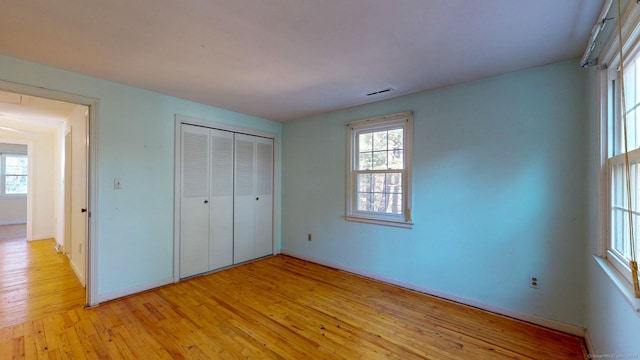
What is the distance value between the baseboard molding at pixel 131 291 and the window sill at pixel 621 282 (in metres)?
4.00

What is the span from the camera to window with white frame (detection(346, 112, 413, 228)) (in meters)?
3.26

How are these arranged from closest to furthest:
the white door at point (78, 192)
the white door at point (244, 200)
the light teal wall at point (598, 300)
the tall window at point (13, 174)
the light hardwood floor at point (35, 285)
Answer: the light teal wall at point (598, 300) → the light hardwood floor at point (35, 285) → the white door at point (78, 192) → the white door at point (244, 200) → the tall window at point (13, 174)

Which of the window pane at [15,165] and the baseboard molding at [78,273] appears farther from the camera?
the window pane at [15,165]

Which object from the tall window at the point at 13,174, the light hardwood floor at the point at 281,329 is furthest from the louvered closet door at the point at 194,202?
the tall window at the point at 13,174

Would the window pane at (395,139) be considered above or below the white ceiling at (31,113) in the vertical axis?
below

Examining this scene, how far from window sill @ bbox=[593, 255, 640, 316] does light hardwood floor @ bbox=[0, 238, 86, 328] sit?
14.0ft

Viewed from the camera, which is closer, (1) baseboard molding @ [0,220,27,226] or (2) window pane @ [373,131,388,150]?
(2) window pane @ [373,131,388,150]

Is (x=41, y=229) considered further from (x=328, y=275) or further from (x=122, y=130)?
(x=328, y=275)

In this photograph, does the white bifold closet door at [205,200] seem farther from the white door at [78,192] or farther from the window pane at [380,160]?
the window pane at [380,160]

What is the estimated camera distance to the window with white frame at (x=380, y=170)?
326 cm

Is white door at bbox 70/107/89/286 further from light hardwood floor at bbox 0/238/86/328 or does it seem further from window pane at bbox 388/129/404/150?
window pane at bbox 388/129/404/150

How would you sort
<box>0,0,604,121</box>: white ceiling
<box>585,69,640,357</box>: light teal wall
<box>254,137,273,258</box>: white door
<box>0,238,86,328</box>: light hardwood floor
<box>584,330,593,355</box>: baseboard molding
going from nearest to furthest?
<box>585,69,640,357</box>: light teal wall, <box>0,0,604,121</box>: white ceiling, <box>584,330,593,355</box>: baseboard molding, <box>0,238,86,328</box>: light hardwood floor, <box>254,137,273,258</box>: white door

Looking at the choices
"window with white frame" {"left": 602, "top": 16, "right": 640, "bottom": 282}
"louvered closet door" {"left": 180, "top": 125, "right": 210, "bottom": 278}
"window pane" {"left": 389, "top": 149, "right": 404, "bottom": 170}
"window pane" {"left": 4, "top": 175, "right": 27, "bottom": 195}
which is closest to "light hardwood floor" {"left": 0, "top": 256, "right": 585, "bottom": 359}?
"louvered closet door" {"left": 180, "top": 125, "right": 210, "bottom": 278}

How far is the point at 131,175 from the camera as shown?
9.80 feet
